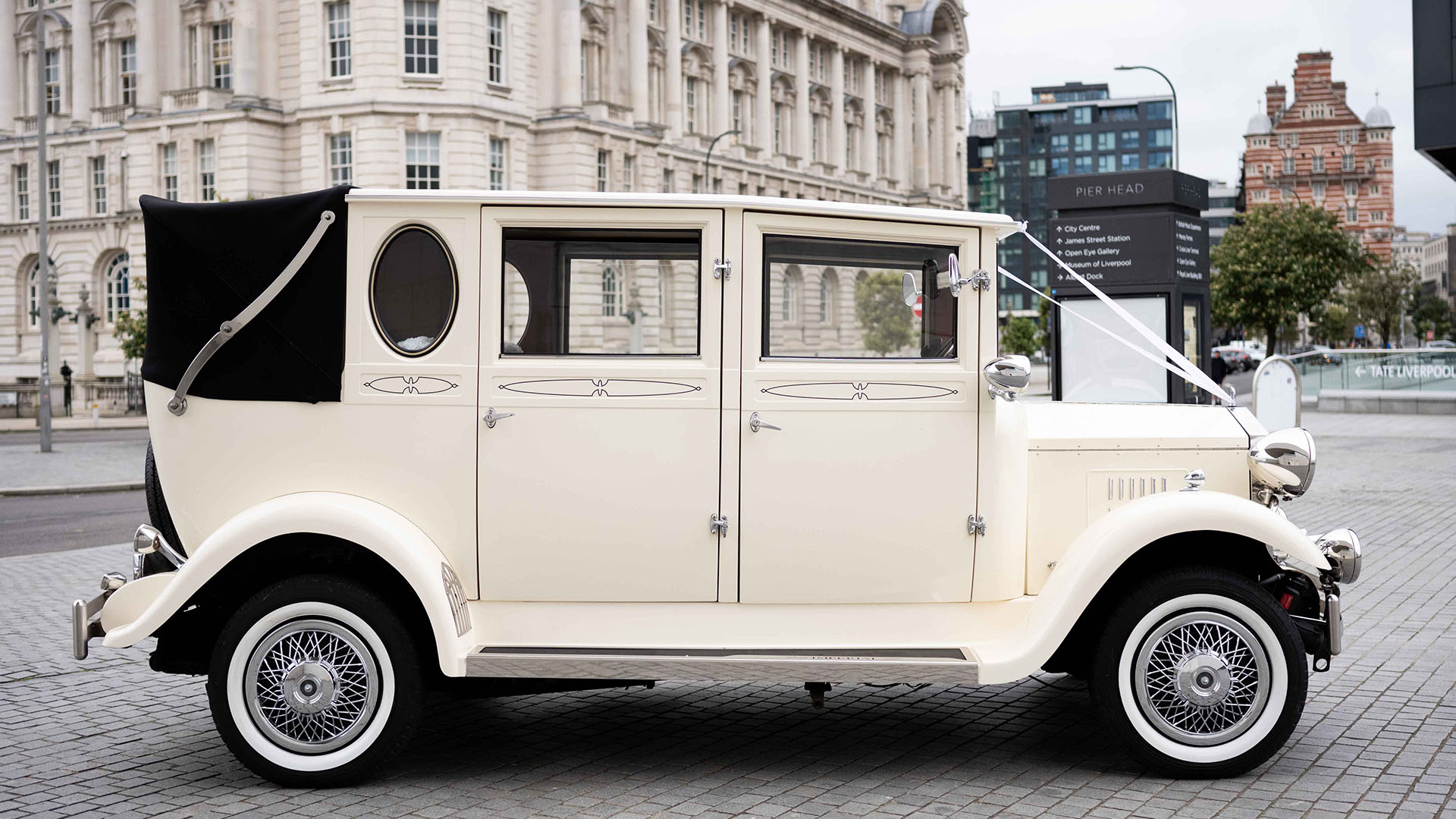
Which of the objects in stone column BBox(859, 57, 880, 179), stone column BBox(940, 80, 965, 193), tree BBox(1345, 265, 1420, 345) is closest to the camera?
stone column BBox(859, 57, 880, 179)

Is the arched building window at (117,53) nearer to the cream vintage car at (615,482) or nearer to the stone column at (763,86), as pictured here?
the stone column at (763,86)

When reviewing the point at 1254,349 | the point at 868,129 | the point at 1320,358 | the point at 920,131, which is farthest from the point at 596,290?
A: the point at 1254,349

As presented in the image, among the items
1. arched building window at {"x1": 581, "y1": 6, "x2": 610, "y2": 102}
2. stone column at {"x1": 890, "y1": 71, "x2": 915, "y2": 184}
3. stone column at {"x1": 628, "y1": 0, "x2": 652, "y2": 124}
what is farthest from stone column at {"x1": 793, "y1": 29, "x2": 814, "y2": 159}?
arched building window at {"x1": 581, "y1": 6, "x2": 610, "y2": 102}

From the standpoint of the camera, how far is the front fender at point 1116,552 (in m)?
5.30

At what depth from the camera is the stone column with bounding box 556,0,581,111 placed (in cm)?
5722

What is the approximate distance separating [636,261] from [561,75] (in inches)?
2131

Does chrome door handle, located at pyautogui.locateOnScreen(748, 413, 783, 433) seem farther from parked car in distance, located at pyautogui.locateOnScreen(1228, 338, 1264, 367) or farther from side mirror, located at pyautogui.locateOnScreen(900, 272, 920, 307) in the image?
parked car in distance, located at pyautogui.locateOnScreen(1228, 338, 1264, 367)

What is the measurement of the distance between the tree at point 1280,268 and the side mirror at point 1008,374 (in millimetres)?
45892

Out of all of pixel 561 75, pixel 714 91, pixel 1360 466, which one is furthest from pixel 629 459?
pixel 714 91

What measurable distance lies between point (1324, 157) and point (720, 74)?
101 meters

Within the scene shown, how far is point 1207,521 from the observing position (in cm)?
534

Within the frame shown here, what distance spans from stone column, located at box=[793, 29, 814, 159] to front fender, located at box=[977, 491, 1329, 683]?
72954 millimetres

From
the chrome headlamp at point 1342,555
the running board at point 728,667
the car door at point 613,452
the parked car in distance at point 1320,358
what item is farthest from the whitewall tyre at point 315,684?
the parked car in distance at point 1320,358

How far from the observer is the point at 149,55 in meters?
→ 57.5
